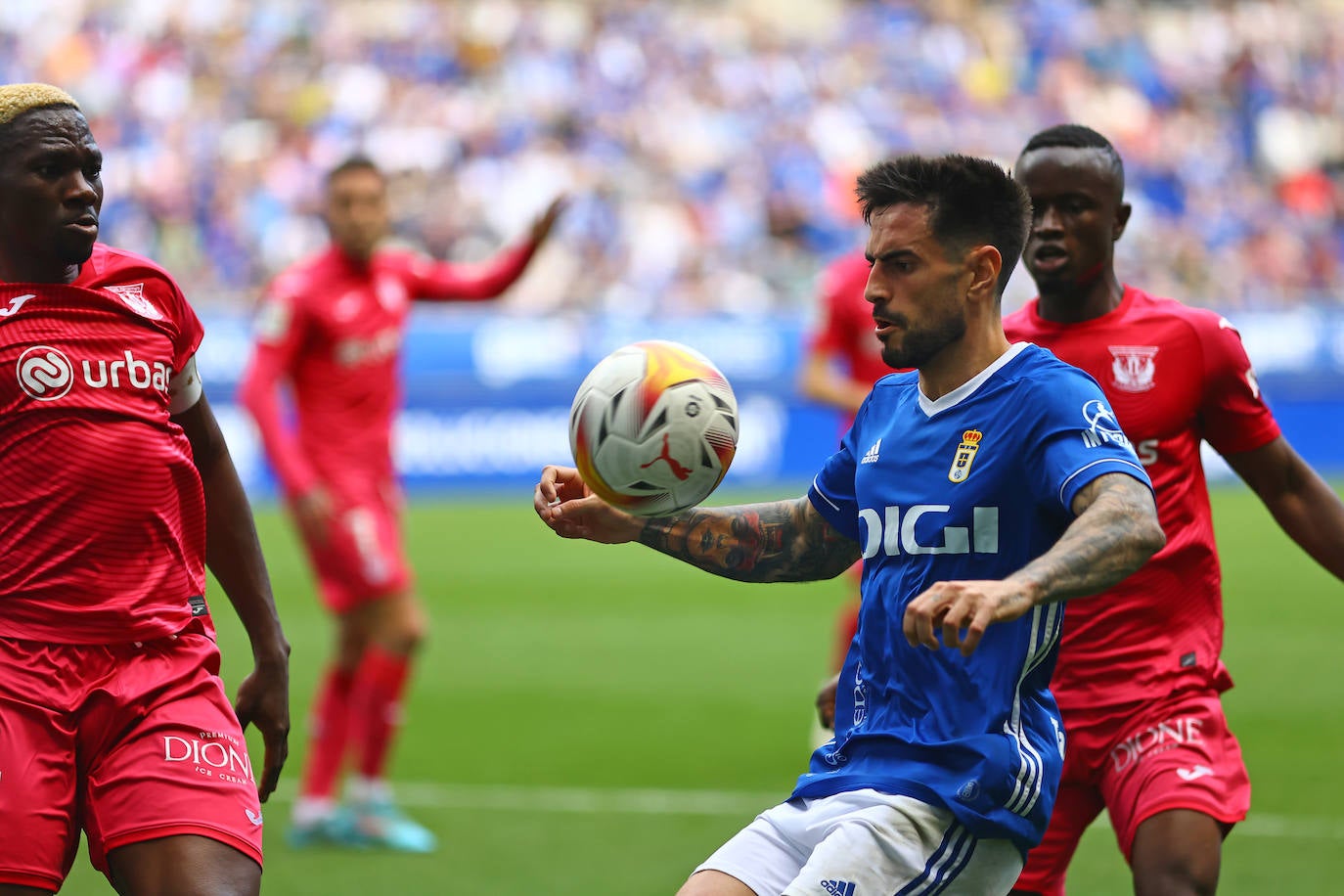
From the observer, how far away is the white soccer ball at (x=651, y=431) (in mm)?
3803

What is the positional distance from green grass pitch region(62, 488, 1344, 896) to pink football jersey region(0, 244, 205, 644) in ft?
9.66

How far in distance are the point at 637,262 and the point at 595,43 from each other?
5361mm

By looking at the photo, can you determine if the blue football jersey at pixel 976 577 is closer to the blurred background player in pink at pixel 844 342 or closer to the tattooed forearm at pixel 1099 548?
the tattooed forearm at pixel 1099 548

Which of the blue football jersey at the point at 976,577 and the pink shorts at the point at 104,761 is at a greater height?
the blue football jersey at the point at 976,577

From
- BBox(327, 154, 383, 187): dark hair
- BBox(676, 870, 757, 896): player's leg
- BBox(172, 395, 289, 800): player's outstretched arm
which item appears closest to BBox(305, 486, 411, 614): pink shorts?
BBox(327, 154, 383, 187): dark hair

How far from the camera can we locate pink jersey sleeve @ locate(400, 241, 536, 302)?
844 centimetres

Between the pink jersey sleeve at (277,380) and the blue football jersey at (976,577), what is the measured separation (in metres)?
4.33

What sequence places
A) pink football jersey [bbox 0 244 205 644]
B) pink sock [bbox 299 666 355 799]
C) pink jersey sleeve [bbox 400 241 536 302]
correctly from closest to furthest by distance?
pink football jersey [bbox 0 244 205 644] < pink sock [bbox 299 666 355 799] < pink jersey sleeve [bbox 400 241 536 302]

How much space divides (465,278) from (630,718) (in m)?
2.78

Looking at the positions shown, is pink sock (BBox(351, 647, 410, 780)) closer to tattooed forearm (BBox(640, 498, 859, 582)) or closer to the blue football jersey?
tattooed forearm (BBox(640, 498, 859, 582))

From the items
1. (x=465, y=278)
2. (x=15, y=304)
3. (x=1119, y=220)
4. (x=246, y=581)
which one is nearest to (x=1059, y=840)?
(x=1119, y=220)

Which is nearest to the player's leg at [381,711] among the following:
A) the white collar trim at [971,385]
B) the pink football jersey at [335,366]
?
the pink football jersey at [335,366]

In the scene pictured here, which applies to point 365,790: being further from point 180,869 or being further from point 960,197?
point 960,197

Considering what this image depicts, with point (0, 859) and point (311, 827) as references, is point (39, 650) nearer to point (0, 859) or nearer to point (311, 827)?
point (0, 859)
